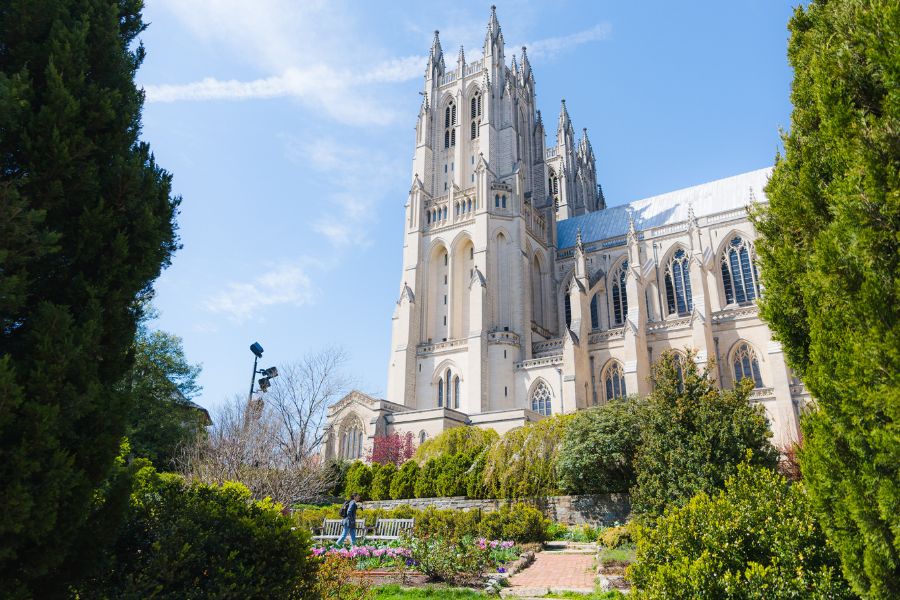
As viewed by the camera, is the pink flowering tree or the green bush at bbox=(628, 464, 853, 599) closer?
the green bush at bbox=(628, 464, 853, 599)

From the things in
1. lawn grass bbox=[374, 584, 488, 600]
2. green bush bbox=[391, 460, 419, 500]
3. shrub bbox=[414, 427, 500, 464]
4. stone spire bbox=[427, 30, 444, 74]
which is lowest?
lawn grass bbox=[374, 584, 488, 600]

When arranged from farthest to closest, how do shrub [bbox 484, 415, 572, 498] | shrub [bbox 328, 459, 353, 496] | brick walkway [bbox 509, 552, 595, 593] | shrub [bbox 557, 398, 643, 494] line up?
shrub [bbox 328, 459, 353, 496]
shrub [bbox 484, 415, 572, 498]
shrub [bbox 557, 398, 643, 494]
brick walkway [bbox 509, 552, 595, 593]

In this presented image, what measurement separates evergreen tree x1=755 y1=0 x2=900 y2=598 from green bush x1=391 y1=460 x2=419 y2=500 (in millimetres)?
21615

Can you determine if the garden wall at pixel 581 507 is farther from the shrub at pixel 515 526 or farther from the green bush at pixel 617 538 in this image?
the green bush at pixel 617 538

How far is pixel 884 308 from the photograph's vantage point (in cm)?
466

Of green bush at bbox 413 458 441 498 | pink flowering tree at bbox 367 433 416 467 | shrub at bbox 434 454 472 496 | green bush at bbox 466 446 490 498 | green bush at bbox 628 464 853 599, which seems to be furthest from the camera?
pink flowering tree at bbox 367 433 416 467

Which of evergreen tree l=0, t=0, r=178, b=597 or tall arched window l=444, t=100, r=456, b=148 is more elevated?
tall arched window l=444, t=100, r=456, b=148

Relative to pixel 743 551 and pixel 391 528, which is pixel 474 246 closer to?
pixel 391 528

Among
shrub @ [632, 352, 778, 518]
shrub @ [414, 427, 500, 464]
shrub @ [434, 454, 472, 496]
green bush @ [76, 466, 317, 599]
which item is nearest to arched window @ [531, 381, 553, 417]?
shrub @ [414, 427, 500, 464]

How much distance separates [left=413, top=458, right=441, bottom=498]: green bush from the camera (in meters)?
24.7

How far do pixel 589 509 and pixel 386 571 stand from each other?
10.3m

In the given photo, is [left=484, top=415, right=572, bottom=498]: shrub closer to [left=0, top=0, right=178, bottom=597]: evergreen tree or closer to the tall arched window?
[left=0, top=0, right=178, bottom=597]: evergreen tree

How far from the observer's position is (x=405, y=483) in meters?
25.8

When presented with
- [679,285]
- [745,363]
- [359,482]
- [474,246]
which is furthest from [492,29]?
[359,482]
